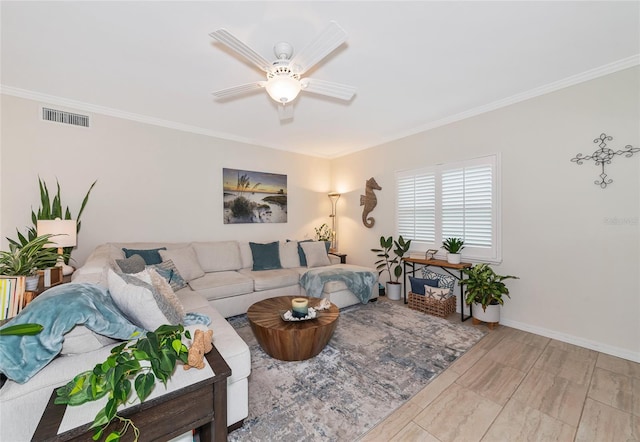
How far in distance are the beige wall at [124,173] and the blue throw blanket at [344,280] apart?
150 centimetres

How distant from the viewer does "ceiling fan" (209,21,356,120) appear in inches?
62.1

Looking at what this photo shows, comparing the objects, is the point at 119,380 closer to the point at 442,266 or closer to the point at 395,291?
the point at 442,266

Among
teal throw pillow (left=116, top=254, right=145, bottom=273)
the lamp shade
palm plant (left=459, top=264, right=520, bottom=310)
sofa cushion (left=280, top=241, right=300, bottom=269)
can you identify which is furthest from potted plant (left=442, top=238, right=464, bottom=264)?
the lamp shade

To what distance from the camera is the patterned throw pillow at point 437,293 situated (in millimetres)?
3301

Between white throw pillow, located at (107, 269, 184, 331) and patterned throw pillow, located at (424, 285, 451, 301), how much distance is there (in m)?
3.05

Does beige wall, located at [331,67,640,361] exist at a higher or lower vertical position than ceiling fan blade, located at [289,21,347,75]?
lower

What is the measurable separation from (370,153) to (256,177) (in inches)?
84.3

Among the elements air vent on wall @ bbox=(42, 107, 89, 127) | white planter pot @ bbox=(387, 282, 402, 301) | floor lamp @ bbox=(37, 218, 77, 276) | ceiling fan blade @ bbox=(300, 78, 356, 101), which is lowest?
white planter pot @ bbox=(387, 282, 402, 301)

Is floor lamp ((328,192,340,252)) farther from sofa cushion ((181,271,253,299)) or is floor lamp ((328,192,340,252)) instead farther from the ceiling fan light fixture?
the ceiling fan light fixture

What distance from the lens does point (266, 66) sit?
191 centimetres

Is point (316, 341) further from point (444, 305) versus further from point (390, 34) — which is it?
point (390, 34)

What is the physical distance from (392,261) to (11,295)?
4057 millimetres

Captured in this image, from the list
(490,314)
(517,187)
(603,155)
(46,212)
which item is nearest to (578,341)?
(490,314)

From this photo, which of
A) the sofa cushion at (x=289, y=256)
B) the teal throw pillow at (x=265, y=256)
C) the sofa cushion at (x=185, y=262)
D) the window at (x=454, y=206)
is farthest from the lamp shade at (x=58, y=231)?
the window at (x=454, y=206)
